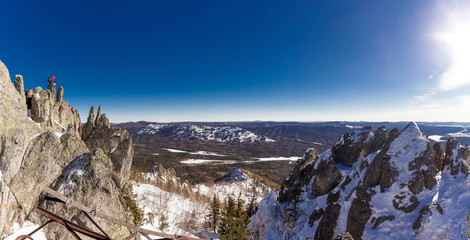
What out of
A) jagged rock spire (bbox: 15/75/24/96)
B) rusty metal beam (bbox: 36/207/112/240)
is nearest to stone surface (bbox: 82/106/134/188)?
jagged rock spire (bbox: 15/75/24/96)

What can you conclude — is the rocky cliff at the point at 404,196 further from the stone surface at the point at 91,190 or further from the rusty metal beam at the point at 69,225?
the rusty metal beam at the point at 69,225

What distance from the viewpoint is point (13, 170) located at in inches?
261

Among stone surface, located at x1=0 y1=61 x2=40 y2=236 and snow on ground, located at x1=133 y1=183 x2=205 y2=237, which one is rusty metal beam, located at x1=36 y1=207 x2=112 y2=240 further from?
snow on ground, located at x1=133 y1=183 x2=205 y2=237

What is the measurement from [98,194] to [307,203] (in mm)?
28145

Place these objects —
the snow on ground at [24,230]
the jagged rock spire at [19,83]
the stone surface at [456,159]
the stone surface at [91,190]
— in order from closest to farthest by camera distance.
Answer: the snow on ground at [24,230] → the stone surface at [91,190] → the jagged rock spire at [19,83] → the stone surface at [456,159]

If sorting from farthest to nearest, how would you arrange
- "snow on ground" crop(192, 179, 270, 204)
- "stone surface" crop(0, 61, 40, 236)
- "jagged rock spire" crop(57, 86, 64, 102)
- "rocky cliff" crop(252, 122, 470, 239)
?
"snow on ground" crop(192, 179, 270, 204) < "jagged rock spire" crop(57, 86, 64, 102) < "rocky cliff" crop(252, 122, 470, 239) < "stone surface" crop(0, 61, 40, 236)

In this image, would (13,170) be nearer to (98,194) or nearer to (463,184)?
(98,194)

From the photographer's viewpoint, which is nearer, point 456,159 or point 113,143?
point 456,159

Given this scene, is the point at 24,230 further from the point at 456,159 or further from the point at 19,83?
the point at 456,159

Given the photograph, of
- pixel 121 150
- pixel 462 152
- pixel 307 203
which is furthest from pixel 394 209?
pixel 121 150

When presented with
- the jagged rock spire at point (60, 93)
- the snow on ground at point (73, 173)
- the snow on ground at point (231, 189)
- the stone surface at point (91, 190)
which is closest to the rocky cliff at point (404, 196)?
the stone surface at point (91, 190)

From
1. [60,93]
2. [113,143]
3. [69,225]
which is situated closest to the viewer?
[69,225]

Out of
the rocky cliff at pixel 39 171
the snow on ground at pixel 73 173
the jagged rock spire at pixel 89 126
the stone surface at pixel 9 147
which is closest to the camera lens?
the stone surface at pixel 9 147

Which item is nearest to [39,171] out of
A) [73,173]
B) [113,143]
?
[73,173]
